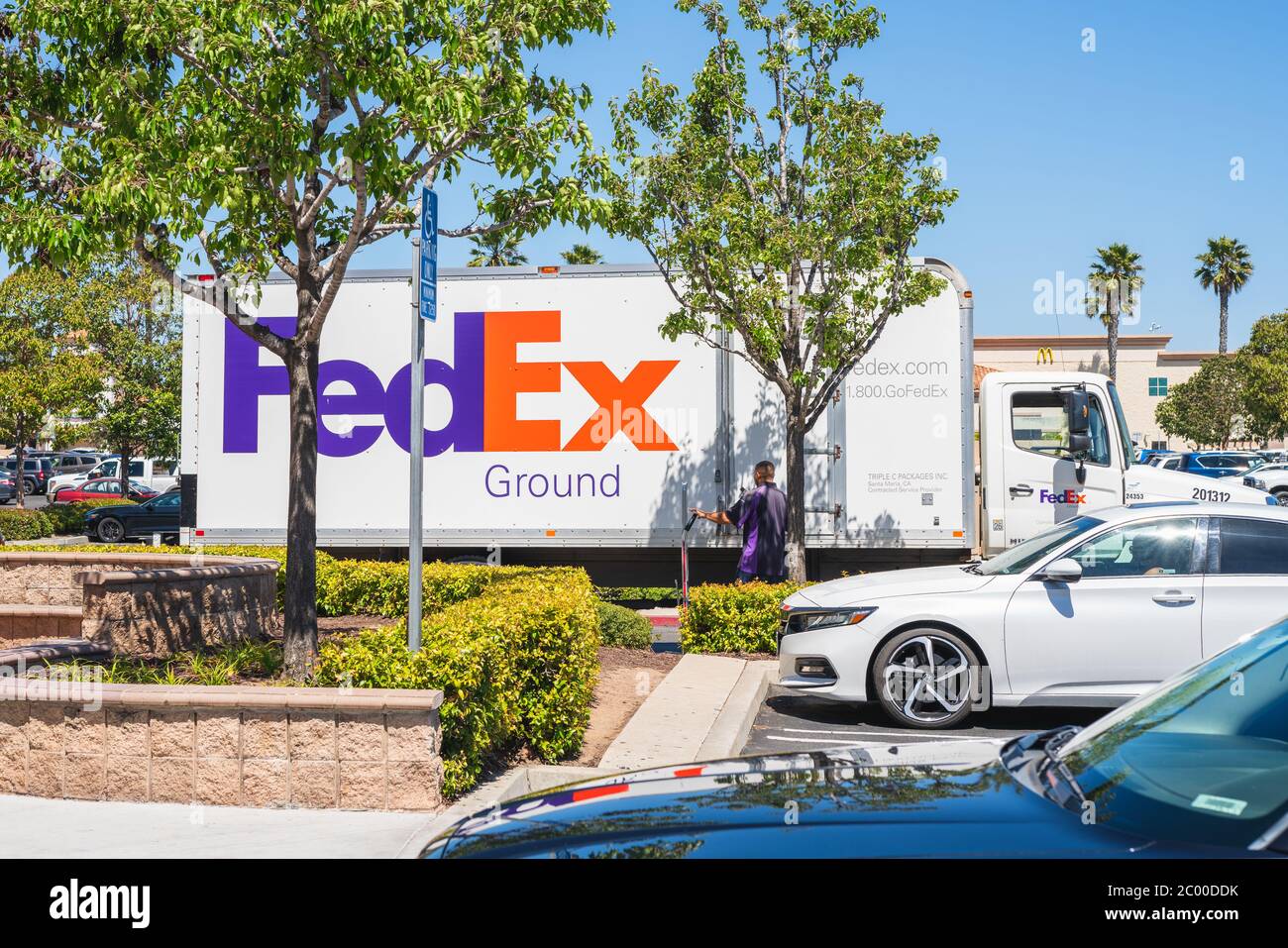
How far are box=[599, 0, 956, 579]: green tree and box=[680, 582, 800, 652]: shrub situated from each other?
1700 millimetres

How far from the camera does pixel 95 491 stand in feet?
140

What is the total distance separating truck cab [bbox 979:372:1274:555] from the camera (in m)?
13.5

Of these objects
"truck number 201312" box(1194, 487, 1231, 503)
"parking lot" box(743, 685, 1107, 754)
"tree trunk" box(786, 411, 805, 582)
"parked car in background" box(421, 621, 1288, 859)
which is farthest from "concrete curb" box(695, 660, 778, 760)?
"truck number 201312" box(1194, 487, 1231, 503)

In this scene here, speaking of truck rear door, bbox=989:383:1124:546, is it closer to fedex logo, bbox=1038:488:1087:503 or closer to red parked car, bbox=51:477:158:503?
fedex logo, bbox=1038:488:1087:503

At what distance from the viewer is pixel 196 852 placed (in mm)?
5371

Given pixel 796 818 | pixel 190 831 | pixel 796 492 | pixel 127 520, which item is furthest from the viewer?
pixel 127 520

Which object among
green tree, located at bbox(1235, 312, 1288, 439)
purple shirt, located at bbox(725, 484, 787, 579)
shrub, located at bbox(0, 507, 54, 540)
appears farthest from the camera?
green tree, located at bbox(1235, 312, 1288, 439)

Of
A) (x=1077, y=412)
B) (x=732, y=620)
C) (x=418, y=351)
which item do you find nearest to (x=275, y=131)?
(x=418, y=351)

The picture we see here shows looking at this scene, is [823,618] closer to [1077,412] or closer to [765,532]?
[765,532]

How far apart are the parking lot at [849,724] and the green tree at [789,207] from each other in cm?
356

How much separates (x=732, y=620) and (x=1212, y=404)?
45.7m
